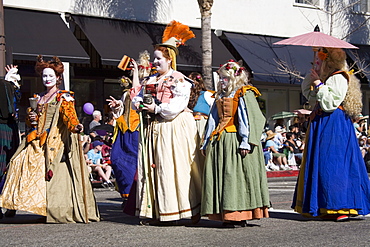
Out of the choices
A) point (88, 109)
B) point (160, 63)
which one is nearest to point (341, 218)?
point (160, 63)

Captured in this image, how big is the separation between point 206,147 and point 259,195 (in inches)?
30.9

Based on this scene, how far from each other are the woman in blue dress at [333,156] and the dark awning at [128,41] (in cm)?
1052

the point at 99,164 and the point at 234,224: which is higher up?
the point at 99,164

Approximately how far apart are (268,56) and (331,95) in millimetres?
14715

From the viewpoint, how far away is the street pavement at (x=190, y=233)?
6.61 meters

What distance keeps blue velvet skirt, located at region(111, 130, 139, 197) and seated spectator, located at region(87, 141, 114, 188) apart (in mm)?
4571

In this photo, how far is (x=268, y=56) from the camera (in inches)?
892

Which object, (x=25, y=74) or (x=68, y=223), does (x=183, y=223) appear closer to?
(x=68, y=223)

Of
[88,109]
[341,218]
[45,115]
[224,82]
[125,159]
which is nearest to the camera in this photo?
[341,218]

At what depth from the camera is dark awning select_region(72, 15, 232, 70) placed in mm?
18703

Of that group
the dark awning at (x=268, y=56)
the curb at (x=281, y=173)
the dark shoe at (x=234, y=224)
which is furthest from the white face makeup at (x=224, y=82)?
the dark awning at (x=268, y=56)

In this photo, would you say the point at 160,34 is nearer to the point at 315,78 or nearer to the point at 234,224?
the point at 315,78

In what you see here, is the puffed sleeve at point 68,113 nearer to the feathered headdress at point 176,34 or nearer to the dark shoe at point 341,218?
the feathered headdress at point 176,34

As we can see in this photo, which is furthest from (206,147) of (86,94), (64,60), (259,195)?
(86,94)
